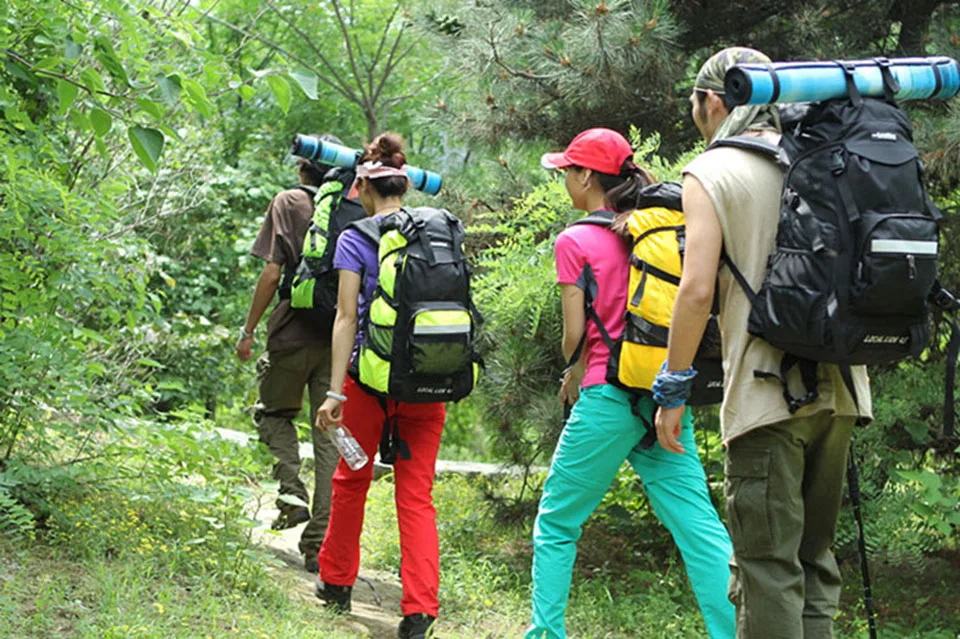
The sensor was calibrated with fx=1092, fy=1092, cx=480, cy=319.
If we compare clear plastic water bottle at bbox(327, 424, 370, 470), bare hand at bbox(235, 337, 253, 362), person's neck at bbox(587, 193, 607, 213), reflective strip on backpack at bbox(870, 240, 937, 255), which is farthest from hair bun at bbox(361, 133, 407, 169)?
reflective strip on backpack at bbox(870, 240, 937, 255)

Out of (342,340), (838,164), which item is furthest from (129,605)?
(838,164)

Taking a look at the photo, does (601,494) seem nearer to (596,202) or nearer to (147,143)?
(596,202)

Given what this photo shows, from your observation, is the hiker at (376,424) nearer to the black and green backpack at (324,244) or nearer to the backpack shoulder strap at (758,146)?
the black and green backpack at (324,244)

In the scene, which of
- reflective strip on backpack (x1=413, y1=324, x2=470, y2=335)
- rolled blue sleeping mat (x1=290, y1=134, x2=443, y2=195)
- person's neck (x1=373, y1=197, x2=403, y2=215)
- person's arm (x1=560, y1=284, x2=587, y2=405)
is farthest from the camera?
rolled blue sleeping mat (x1=290, y1=134, x2=443, y2=195)

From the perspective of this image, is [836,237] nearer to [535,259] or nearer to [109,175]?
[535,259]

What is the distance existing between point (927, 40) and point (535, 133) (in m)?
2.42

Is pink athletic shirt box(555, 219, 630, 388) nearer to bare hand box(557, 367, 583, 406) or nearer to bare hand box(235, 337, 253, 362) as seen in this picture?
bare hand box(557, 367, 583, 406)

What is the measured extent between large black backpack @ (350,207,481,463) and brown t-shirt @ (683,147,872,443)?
1648 mm

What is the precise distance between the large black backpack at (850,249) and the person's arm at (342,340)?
2204 mm

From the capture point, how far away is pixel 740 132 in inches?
136

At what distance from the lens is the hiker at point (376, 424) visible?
4801mm

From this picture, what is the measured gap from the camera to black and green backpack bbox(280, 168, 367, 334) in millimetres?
5676

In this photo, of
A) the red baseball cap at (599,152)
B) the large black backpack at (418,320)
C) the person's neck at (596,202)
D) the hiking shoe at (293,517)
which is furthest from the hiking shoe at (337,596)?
the red baseball cap at (599,152)

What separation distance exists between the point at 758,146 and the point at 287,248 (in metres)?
3.38
